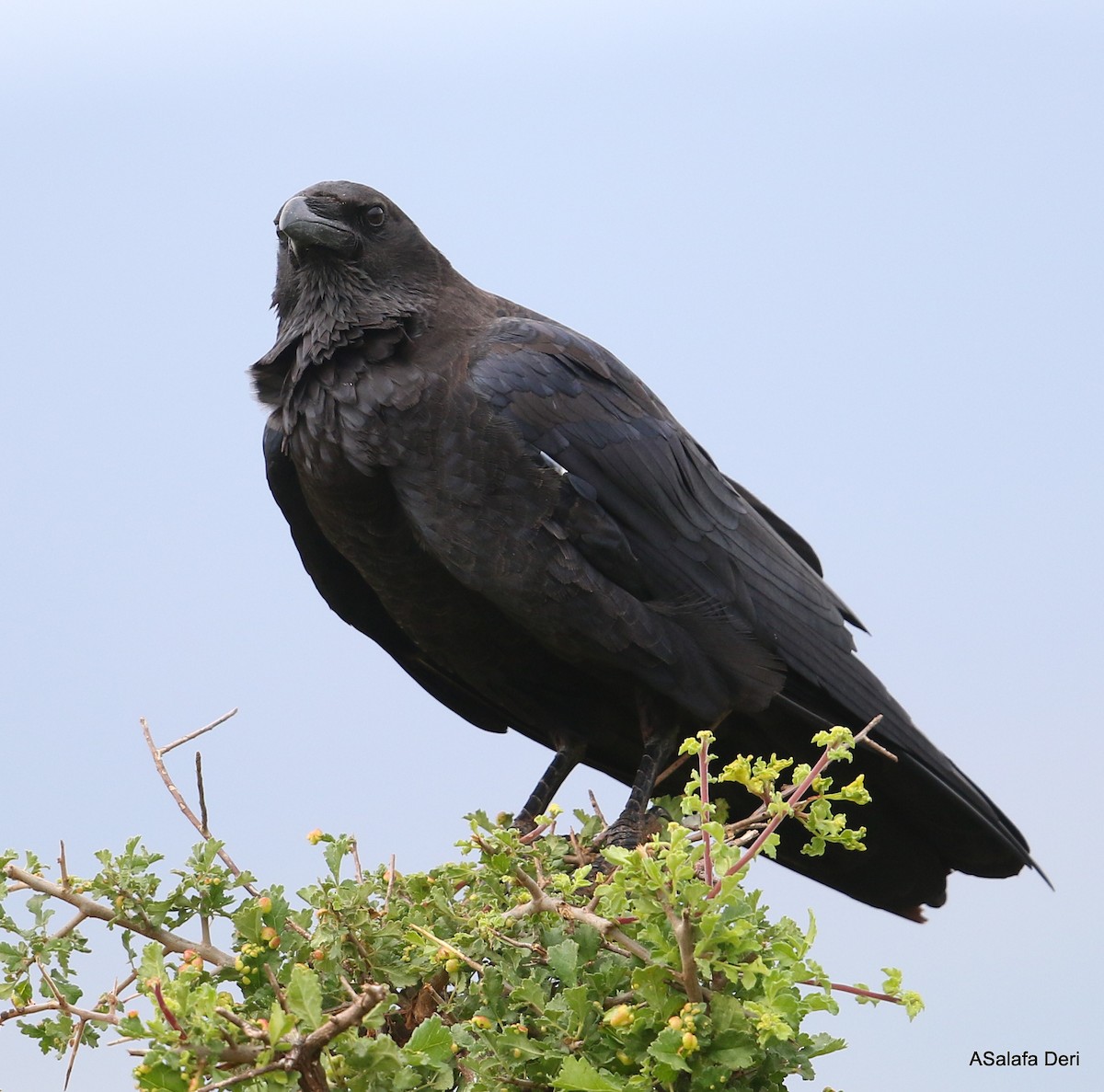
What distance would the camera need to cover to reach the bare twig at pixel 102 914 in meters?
3.00

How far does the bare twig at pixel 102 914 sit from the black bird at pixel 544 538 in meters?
1.05

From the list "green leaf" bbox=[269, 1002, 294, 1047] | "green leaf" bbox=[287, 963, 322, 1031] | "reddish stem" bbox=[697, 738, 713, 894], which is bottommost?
"green leaf" bbox=[269, 1002, 294, 1047]

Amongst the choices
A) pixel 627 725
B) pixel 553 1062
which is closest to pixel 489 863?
pixel 553 1062

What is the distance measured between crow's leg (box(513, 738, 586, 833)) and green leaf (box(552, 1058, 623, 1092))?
172cm

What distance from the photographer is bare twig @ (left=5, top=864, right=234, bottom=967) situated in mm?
2996

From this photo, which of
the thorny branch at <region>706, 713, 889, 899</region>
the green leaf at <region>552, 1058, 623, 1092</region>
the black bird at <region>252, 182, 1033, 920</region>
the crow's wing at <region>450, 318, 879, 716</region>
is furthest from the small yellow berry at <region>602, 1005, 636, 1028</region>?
the crow's wing at <region>450, 318, 879, 716</region>

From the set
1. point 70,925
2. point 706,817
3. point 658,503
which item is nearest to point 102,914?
point 70,925

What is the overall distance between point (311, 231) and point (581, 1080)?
226cm

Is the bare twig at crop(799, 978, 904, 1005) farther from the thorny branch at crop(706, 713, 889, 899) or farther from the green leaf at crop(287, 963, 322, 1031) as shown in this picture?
the green leaf at crop(287, 963, 322, 1031)

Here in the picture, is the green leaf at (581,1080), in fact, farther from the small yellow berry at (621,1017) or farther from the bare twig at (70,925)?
the bare twig at (70,925)

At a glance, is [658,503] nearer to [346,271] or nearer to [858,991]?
[346,271]

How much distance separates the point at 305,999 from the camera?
2.22 meters

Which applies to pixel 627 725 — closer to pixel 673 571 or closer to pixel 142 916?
pixel 673 571

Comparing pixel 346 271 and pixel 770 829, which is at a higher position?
pixel 346 271
